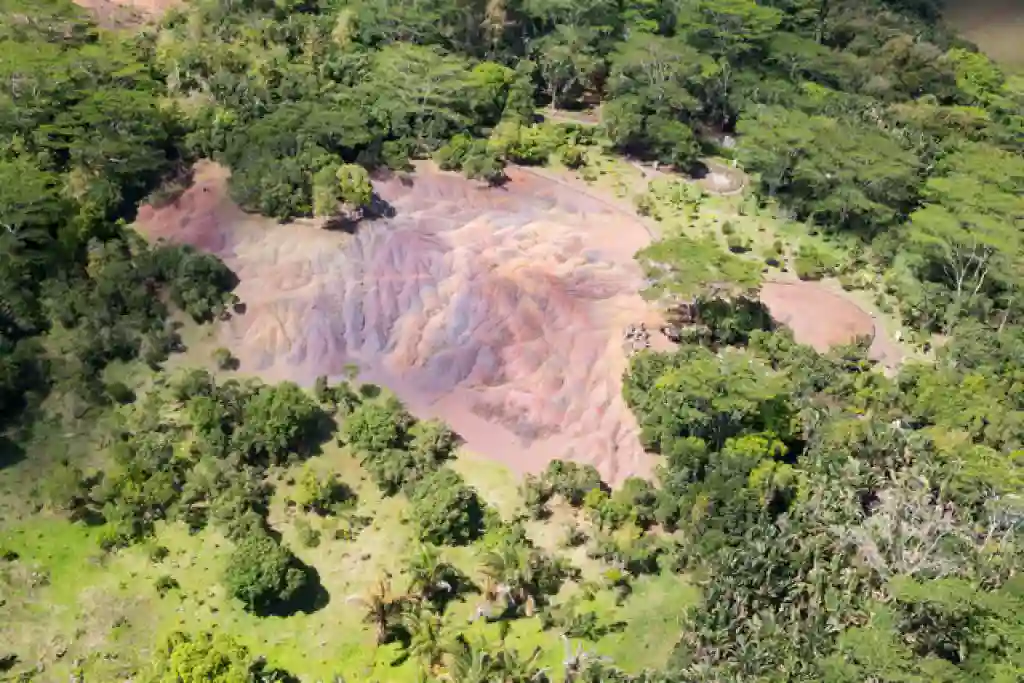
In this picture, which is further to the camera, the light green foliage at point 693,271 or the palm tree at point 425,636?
the light green foliage at point 693,271

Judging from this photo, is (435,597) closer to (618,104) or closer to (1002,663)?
(1002,663)

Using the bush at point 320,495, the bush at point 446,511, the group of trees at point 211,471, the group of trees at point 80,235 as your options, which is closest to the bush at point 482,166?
the group of trees at point 80,235

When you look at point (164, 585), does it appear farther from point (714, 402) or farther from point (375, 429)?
point (714, 402)

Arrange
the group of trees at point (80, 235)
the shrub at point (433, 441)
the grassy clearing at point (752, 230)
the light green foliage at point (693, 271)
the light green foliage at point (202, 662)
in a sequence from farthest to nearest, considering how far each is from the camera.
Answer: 1. the grassy clearing at point (752, 230)
2. the light green foliage at point (693, 271)
3. the group of trees at point (80, 235)
4. the shrub at point (433, 441)
5. the light green foliage at point (202, 662)

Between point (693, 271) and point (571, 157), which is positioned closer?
point (693, 271)

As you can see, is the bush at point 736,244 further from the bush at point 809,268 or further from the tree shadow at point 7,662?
the tree shadow at point 7,662

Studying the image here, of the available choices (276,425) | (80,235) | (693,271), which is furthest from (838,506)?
(80,235)

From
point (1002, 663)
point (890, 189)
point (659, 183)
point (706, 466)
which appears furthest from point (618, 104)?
point (1002, 663)
